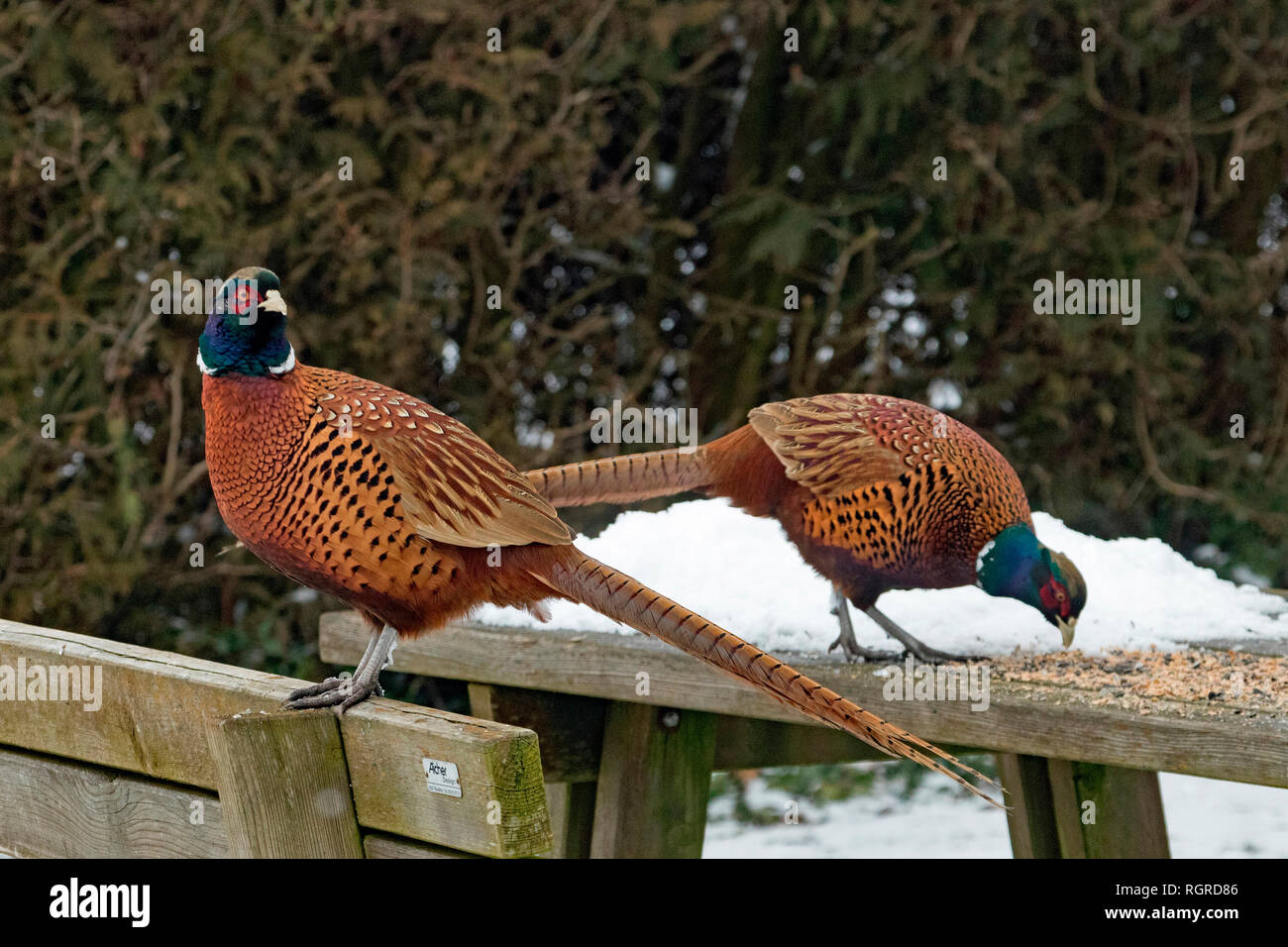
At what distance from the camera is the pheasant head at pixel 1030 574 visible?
7.83ft

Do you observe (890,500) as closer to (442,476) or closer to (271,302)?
(442,476)

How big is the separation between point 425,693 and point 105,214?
1624 millimetres

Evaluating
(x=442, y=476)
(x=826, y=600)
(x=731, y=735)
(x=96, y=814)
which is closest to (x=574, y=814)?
(x=731, y=735)

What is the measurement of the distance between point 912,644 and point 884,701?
172mm

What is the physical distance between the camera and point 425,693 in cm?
432

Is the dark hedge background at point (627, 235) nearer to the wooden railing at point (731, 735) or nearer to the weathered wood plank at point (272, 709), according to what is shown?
the wooden railing at point (731, 735)

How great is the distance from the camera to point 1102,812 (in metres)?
2.93

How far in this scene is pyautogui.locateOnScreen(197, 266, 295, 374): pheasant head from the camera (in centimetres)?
181

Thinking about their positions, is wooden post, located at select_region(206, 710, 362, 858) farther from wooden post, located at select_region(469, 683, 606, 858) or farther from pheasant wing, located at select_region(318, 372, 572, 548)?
wooden post, located at select_region(469, 683, 606, 858)

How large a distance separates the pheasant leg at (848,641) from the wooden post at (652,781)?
2.06 feet

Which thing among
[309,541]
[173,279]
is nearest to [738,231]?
[173,279]
